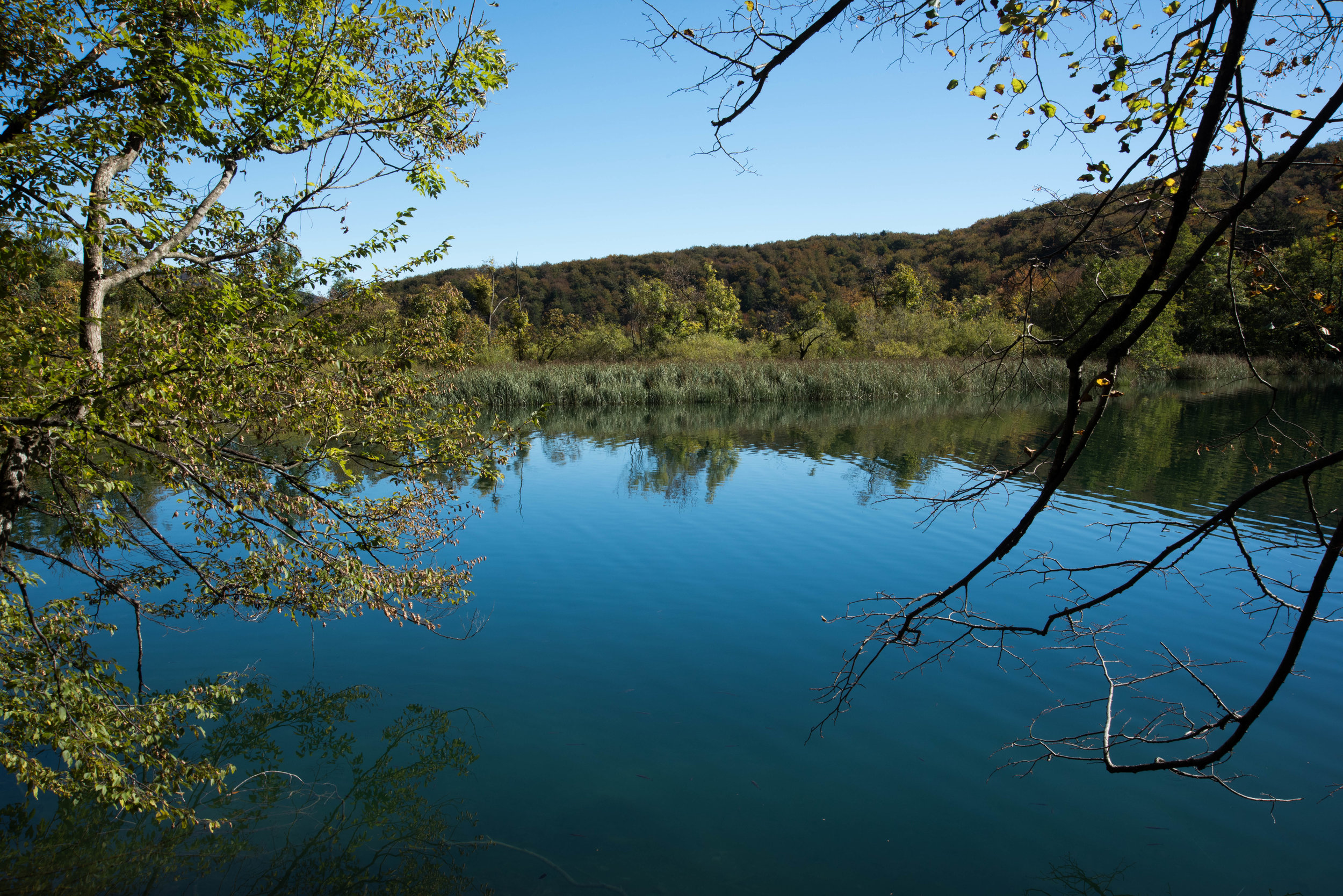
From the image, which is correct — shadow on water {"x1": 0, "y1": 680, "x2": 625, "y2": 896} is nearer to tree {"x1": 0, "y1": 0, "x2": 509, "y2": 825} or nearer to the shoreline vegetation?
tree {"x1": 0, "y1": 0, "x2": 509, "y2": 825}

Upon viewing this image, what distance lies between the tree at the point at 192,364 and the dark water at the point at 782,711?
34.3 inches

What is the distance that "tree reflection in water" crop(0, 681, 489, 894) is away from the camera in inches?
127

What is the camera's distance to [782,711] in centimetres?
463

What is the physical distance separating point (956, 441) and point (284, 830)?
47.5 feet

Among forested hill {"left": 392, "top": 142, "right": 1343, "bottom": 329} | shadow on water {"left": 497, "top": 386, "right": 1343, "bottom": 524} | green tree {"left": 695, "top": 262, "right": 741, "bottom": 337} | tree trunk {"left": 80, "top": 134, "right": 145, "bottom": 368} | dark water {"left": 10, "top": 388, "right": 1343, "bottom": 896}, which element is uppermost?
forested hill {"left": 392, "top": 142, "right": 1343, "bottom": 329}

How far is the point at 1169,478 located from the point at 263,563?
11.9m

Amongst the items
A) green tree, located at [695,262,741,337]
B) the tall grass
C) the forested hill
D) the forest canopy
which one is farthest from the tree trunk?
the forested hill

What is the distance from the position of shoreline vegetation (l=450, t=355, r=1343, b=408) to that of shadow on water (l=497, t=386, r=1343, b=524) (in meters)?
1.08

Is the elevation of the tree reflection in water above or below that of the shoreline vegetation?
below

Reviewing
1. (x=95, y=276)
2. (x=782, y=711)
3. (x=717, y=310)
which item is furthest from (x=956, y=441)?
(x=717, y=310)

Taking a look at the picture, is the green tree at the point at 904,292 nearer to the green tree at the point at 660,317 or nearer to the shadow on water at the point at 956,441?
the green tree at the point at 660,317

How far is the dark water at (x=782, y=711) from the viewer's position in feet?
11.1

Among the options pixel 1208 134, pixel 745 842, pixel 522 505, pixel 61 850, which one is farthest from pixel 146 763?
pixel 522 505

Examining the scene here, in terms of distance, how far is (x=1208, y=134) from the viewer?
5.92 ft
